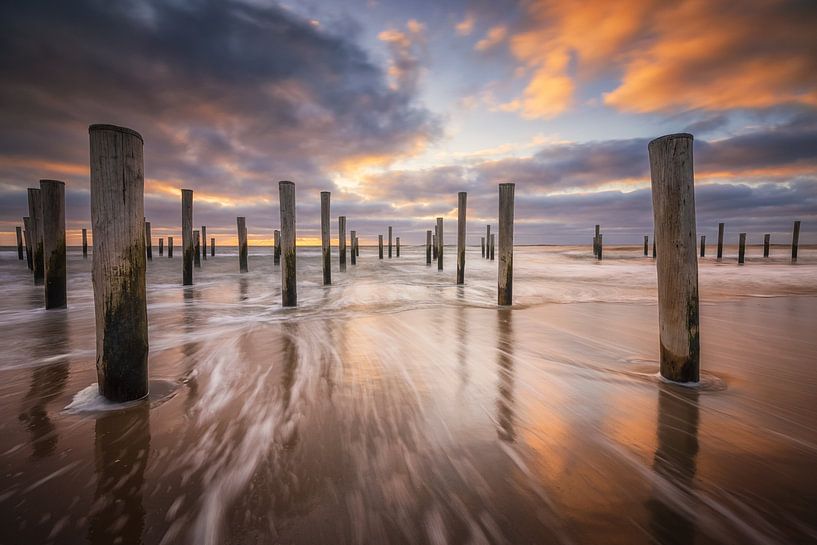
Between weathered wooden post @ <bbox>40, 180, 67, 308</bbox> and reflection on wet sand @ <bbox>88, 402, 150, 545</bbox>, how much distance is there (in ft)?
19.4

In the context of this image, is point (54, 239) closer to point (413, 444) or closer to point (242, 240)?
point (413, 444)

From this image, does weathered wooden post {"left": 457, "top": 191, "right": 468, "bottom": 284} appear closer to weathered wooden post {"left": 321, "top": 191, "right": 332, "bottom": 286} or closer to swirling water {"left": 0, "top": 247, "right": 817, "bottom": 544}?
weathered wooden post {"left": 321, "top": 191, "right": 332, "bottom": 286}

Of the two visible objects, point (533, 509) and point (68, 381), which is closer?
point (533, 509)

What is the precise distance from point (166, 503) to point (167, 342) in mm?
3663

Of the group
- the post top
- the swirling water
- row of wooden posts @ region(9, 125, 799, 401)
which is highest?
the post top

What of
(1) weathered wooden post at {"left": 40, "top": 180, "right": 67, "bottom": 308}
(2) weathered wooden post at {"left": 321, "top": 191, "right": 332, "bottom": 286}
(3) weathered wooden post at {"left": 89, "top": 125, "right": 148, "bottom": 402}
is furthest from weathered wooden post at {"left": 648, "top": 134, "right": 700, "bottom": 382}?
(2) weathered wooden post at {"left": 321, "top": 191, "right": 332, "bottom": 286}

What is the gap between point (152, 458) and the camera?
6.46 ft

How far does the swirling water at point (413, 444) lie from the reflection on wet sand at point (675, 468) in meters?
0.01

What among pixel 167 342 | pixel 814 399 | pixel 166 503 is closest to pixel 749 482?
pixel 814 399

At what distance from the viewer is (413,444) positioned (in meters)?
2.12

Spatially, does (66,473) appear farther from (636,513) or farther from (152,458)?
(636,513)

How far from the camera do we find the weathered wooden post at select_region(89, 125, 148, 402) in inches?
102

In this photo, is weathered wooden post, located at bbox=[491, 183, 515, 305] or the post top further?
weathered wooden post, located at bbox=[491, 183, 515, 305]

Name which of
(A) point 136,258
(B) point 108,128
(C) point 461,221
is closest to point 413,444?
(A) point 136,258
